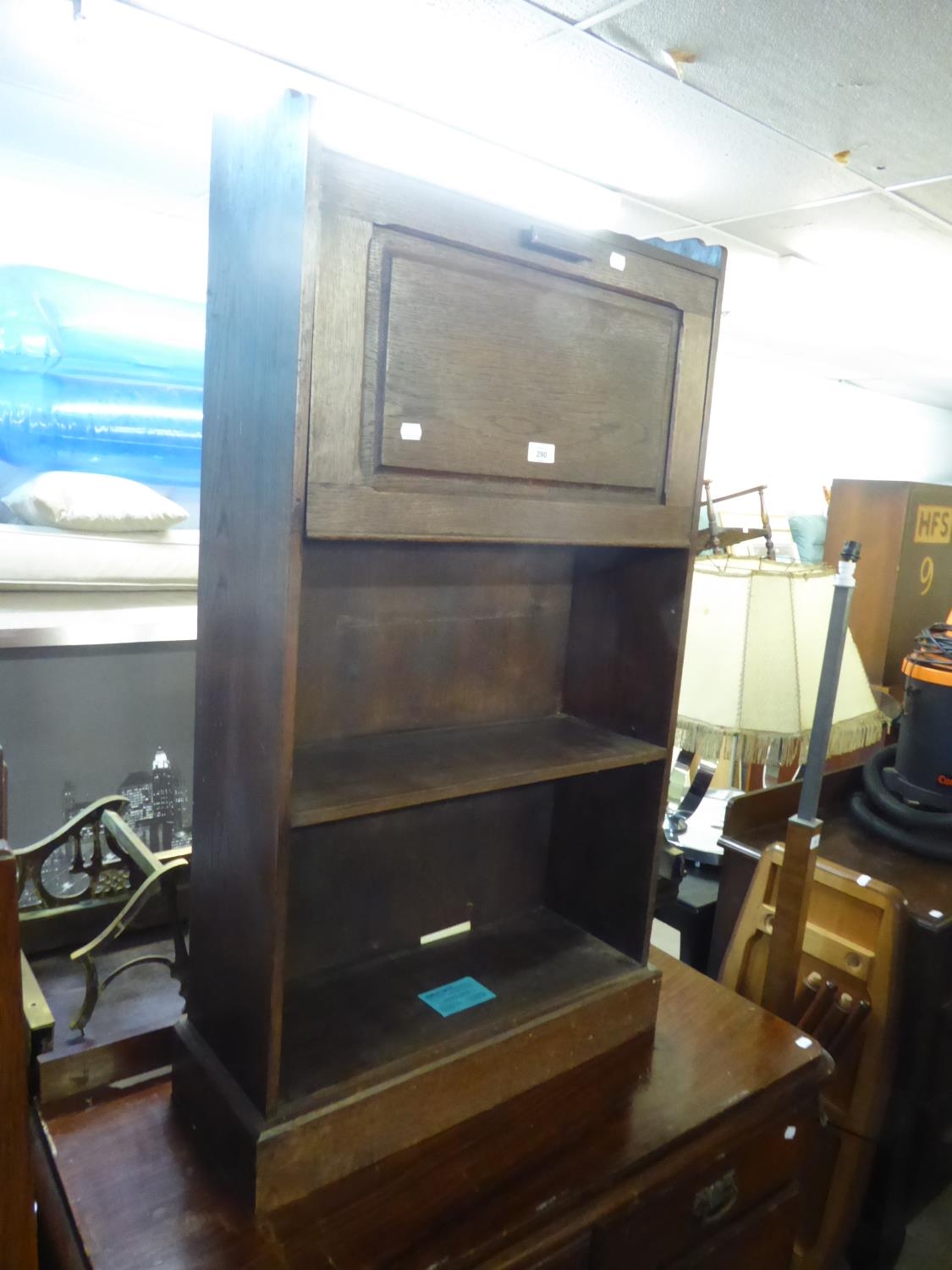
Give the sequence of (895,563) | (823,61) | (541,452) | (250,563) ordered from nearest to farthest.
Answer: (250,563)
(541,452)
(823,61)
(895,563)

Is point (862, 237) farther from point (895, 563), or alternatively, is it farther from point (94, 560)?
point (94, 560)

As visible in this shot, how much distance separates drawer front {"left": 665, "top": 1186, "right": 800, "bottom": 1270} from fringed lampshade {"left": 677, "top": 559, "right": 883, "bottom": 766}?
0.68m

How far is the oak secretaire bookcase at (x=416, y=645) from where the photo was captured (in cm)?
84

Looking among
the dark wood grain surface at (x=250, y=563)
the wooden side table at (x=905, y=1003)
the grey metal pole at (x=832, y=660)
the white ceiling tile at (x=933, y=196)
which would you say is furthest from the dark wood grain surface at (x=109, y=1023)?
the white ceiling tile at (x=933, y=196)

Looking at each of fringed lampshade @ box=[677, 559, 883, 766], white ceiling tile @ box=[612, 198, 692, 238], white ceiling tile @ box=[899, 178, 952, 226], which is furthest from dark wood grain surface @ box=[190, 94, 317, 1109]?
white ceiling tile @ box=[899, 178, 952, 226]

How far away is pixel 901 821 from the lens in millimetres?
1858

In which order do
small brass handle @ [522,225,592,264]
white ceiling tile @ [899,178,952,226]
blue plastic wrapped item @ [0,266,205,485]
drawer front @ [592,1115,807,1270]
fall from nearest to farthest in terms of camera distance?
small brass handle @ [522,225,592,264], drawer front @ [592,1115,807,1270], blue plastic wrapped item @ [0,266,205,485], white ceiling tile @ [899,178,952,226]

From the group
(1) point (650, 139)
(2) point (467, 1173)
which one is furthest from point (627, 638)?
(1) point (650, 139)

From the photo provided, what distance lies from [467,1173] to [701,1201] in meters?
0.35

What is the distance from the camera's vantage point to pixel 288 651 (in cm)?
84

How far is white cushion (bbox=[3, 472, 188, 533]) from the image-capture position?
1541 mm

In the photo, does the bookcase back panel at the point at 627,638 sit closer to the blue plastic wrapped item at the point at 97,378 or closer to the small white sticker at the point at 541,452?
the small white sticker at the point at 541,452

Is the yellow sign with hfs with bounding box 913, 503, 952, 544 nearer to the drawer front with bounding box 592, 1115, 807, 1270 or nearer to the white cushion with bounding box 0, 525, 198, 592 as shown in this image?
the drawer front with bounding box 592, 1115, 807, 1270

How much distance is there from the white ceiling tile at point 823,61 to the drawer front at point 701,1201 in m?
1.76
